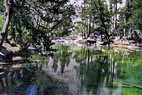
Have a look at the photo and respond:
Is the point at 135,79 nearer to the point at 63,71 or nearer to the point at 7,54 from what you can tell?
the point at 63,71

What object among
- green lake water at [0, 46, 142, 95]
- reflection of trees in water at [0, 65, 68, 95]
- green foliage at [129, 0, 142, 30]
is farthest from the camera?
green foliage at [129, 0, 142, 30]

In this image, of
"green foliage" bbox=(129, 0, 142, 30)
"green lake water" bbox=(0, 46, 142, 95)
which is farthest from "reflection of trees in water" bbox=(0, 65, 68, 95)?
"green foliage" bbox=(129, 0, 142, 30)

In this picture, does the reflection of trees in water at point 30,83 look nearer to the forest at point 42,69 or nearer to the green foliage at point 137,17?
the forest at point 42,69

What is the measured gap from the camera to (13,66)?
29031mm

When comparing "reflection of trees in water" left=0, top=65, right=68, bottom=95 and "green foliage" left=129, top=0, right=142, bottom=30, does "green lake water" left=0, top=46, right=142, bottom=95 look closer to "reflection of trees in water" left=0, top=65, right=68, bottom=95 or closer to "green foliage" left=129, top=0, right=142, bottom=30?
"reflection of trees in water" left=0, top=65, right=68, bottom=95

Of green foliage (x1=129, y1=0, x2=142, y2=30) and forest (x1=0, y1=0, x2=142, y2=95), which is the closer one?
forest (x1=0, y1=0, x2=142, y2=95)

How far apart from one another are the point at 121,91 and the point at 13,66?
42.4ft

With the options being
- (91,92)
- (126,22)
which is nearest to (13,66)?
(91,92)

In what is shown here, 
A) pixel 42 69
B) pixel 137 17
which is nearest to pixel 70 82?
pixel 42 69

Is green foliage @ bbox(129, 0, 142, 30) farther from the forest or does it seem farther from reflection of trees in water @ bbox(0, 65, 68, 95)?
reflection of trees in water @ bbox(0, 65, 68, 95)

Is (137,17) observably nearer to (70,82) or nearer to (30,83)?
(70,82)

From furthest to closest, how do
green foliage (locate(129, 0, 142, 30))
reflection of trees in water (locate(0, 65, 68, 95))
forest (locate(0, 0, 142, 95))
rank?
green foliage (locate(129, 0, 142, 30)) < reflection of trees in water (locate(0, 65, 68, 95)) < forest (locate(0, 0, 142, 95))

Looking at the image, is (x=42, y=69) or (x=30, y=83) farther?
(x=42, y=69)

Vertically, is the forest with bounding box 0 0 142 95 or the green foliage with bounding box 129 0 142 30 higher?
the green foliage with bounding box 129 0 142 30
